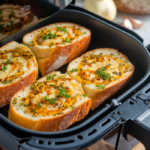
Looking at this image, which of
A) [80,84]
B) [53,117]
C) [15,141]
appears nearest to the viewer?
[15,141]

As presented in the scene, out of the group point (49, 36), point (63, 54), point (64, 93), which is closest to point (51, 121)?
point (64, 93)

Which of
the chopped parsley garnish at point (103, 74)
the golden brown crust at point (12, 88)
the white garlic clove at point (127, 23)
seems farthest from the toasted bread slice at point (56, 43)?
the white garlic clove at point (127, 23)

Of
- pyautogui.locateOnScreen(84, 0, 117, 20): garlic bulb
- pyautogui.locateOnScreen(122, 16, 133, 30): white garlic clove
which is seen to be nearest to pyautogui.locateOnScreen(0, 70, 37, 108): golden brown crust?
pyautogui.locateOnScreen(84, 0, 117, 20): garlic bulb

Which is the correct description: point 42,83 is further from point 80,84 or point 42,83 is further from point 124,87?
point 124,87

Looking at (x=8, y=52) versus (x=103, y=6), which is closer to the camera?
(x=8, y=52)

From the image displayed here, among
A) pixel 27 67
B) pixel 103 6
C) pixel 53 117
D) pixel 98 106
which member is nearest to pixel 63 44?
pixel 27 67
